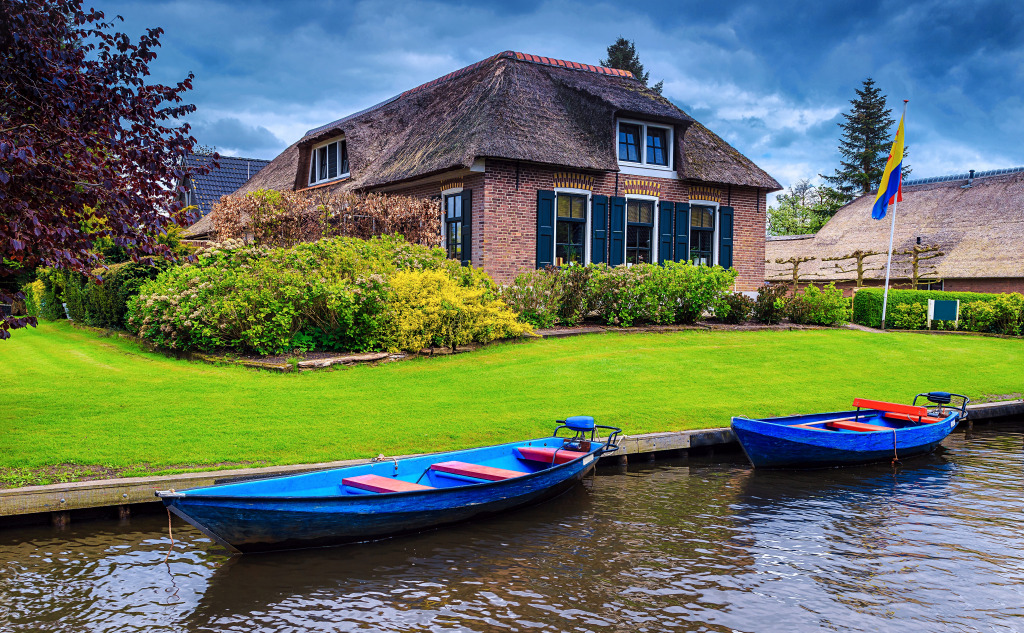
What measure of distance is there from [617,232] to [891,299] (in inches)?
418

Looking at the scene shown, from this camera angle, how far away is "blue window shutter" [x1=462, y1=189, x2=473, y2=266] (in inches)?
767

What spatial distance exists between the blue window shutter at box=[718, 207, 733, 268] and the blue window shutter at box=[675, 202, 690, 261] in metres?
1.34

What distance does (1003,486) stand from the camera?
366 inches

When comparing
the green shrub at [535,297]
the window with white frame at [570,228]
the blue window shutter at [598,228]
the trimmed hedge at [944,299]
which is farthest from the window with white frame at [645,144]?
the trimmed hedge at [944,299]

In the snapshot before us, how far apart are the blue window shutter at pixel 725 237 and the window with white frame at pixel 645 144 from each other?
238 centimetres

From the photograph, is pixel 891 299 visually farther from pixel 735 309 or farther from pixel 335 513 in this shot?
pixel 335 513

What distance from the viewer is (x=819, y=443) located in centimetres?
997

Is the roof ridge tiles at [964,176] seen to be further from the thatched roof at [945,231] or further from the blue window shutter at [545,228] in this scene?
the blue window shutter at [545,228]

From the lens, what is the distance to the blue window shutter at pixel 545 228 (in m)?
19.7

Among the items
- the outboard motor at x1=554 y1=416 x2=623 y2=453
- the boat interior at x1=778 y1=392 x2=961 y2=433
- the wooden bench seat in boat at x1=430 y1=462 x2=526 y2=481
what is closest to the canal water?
the wooden bench seat in boat at x1=430 y1=462 x2=526 y2=481

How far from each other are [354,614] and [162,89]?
599 centimetres

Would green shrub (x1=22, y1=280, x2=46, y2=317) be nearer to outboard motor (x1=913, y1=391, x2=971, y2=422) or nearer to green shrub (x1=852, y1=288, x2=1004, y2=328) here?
outboard motor (x1=913, y1=391, x2=971, y2=422)

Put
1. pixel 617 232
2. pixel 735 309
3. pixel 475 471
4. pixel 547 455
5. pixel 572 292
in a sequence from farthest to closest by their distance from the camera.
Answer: pixel 617 232, pixel 735 309, pixel 572 292, pixel 547 455, pixel 475 471

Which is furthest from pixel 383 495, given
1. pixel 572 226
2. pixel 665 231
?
pixel 665 231
